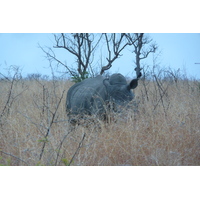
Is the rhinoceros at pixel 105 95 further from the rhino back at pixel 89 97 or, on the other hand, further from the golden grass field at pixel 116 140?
the golden grass field at pixel 116 140

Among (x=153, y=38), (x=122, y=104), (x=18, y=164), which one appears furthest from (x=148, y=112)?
(x=18, y=164)

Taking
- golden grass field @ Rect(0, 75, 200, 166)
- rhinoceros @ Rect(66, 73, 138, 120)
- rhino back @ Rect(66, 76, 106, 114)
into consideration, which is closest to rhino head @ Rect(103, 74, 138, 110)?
rhinoceros @ Rect(66, 73, 138, 120)

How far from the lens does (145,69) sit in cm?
483

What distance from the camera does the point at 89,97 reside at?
468 centimetres

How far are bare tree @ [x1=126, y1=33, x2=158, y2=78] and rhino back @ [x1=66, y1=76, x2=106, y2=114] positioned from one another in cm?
66

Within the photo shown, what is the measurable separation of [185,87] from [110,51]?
61.8 inches

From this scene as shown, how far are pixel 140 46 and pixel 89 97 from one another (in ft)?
3.84

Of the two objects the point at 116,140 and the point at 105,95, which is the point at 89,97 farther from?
the point at 116,140

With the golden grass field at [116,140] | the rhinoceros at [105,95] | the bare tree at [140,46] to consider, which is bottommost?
the golden grass field at [116,140]

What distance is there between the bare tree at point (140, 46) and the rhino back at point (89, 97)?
659 mm

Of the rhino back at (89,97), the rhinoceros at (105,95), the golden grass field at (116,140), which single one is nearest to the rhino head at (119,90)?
the rhinoceros at (105,95)

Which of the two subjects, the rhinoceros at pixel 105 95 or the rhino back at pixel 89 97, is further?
the rhino back at pixel 89 97

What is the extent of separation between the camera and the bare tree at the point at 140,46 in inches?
153
